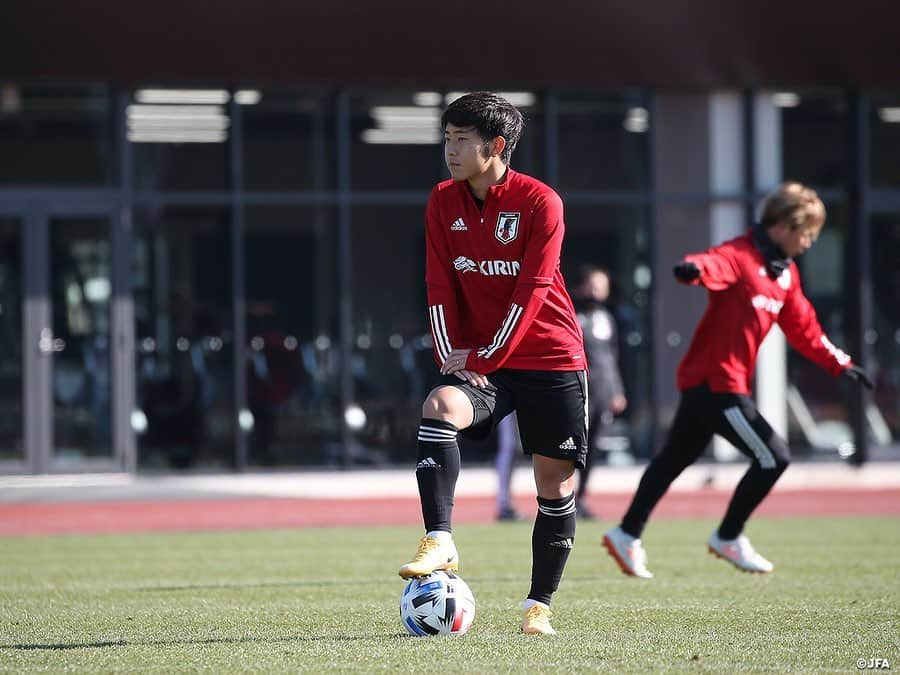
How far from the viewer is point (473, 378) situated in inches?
223

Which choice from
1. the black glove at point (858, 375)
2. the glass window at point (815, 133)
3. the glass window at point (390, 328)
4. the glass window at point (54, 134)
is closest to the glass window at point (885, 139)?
the glass window at point (815, 133)

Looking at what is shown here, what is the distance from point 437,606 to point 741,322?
2.92 meters

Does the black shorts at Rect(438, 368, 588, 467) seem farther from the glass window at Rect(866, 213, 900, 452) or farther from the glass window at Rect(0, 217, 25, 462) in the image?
the glass window at Rect(866, 213, 900, 452)

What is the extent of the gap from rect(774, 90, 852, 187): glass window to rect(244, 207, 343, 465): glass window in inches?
191

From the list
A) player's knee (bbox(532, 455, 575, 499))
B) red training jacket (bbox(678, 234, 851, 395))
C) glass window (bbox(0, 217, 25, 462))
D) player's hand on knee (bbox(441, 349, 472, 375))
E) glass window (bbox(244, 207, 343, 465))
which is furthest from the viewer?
glass window (bbox(244, 207, 343, 465))

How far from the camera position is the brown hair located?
26.1 ft

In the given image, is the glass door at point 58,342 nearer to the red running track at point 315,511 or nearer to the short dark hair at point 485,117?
the red running track at point 315,511

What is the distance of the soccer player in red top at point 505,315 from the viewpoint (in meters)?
5.66

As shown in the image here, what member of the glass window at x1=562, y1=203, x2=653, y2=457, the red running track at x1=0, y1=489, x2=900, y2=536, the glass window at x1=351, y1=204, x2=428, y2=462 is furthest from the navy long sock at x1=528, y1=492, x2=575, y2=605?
the glass window at x1=562, y1=203, x2=653, y2=457

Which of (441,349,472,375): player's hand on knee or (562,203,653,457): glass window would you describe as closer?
(441,349,472,375): player's hand on knee

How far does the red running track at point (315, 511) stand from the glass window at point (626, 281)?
1.13 m

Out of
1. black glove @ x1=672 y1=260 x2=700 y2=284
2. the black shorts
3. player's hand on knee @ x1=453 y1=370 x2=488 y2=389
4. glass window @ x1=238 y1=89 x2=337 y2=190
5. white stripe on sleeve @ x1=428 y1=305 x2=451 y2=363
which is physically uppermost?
glass window @ x1=238 y1=89 x2=337 y2=190

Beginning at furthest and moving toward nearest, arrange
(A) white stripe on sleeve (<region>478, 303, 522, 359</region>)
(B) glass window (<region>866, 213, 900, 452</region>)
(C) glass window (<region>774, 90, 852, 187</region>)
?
(B) glass window (<region>866, 213, 900, 452</region>), (C) glass window (<region>774, 90, 852, 187</region>), (A) white stripe on sleeve (<region>478, 303, 522, 359</region>)

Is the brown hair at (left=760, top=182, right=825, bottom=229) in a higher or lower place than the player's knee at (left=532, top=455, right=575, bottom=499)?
higher
